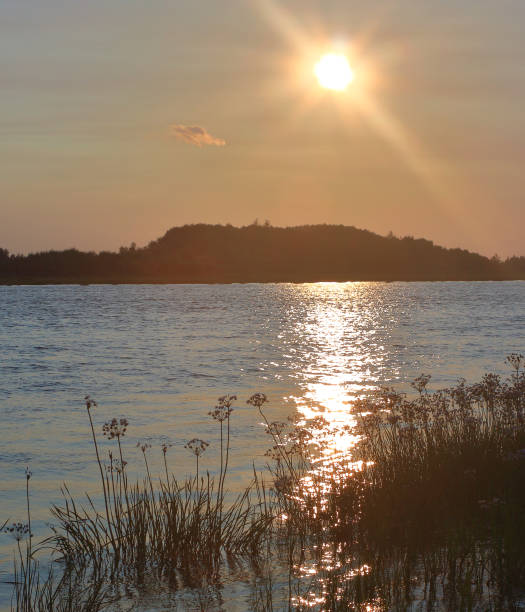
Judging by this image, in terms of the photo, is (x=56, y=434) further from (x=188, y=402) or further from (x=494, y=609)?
(x=494, y=609)

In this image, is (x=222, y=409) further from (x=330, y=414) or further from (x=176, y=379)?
(x=176, y=379)

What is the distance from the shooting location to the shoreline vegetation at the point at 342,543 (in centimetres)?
653

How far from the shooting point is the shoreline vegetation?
6.53 m

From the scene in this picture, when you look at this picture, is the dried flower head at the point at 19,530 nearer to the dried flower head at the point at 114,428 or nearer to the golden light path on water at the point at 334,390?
the dried flower head at the point at 114,428

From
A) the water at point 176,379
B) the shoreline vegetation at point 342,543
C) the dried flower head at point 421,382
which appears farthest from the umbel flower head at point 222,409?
the dried flower head at point 421,382

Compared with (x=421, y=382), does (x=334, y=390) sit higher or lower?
lower

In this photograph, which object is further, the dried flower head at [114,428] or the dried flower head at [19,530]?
the dried flower head at [114,428]

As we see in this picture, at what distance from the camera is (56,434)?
56.6 ft

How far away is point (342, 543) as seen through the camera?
8211 mm

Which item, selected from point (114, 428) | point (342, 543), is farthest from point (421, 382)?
point (114, 428)

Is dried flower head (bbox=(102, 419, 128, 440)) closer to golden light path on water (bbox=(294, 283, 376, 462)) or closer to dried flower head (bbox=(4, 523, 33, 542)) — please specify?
dried flower head (bbox=(4, 523, 33, 542))

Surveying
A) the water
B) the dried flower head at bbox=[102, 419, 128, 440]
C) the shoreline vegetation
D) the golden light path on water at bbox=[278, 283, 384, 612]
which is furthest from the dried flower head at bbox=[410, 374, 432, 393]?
the dried flower head at bbox=[102, 419, 128, 440]

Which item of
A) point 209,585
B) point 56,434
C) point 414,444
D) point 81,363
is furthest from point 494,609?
point 81,363

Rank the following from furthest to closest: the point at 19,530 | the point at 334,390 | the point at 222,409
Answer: the point at 334,390
the point at 222,409
the point at 19,530
